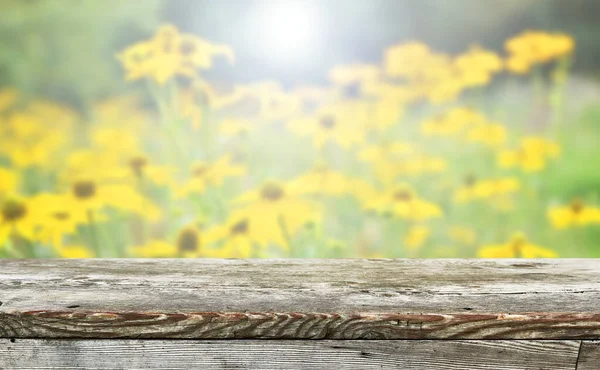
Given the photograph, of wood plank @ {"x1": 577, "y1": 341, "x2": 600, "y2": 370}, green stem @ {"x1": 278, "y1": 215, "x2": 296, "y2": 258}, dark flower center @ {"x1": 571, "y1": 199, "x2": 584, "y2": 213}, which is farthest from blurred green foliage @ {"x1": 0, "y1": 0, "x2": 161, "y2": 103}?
wood plank @ {"x1": 577, "y1": 341, "x2": 600, "y2": 370}

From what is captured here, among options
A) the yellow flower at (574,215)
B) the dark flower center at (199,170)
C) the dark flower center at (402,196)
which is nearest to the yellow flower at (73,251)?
the dark flower center at (199,170)

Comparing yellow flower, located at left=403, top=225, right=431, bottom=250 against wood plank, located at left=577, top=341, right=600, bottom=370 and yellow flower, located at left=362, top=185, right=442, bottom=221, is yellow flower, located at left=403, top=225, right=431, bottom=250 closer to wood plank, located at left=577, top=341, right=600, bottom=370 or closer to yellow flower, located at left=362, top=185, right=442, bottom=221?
yellow flower, located at left=362, top=185, right=442, bottom=221

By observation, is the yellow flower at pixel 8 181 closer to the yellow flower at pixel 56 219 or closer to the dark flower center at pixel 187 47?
the yellow flower at pixel 56 219

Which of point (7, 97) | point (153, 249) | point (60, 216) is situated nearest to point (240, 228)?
point (153, 249)

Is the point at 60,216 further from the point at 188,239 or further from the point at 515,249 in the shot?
the point at 515,249

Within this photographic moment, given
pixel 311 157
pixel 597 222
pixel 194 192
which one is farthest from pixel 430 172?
pixel 194 192

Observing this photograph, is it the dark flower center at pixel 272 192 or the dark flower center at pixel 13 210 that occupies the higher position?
the dark flower center at pixel 272 192

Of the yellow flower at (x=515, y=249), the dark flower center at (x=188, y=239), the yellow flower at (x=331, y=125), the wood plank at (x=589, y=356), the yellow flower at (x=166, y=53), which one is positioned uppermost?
the yellow flower at (x=166, y=53)
